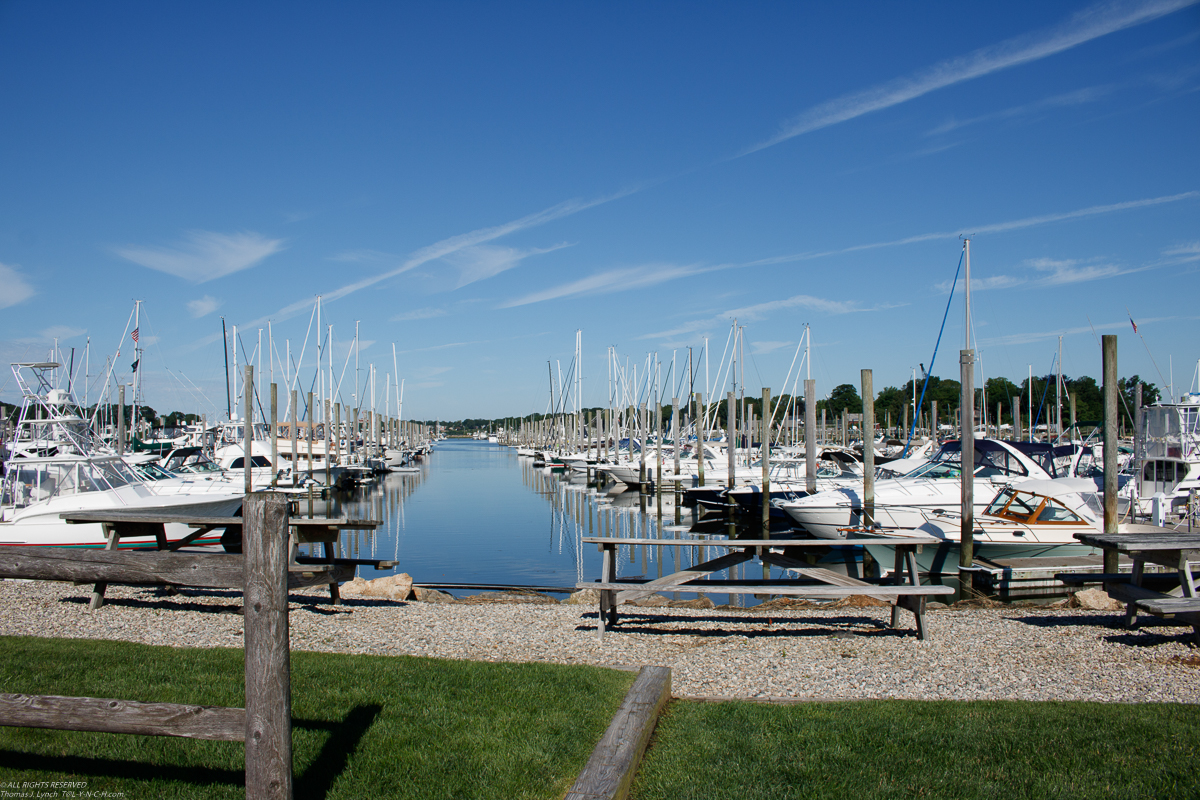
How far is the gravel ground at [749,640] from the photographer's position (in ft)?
26.0

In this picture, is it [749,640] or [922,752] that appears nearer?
[922,752]

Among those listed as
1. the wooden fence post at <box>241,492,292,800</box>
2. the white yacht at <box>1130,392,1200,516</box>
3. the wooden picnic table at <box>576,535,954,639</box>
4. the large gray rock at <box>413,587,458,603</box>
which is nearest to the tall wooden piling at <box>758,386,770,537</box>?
the white yacht at <box>1130,392,1200,516</box>

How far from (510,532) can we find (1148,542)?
28.8 metres

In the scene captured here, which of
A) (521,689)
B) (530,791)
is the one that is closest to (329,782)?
(530,791)

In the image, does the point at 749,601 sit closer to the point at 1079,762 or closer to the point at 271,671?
the point at 1079,762

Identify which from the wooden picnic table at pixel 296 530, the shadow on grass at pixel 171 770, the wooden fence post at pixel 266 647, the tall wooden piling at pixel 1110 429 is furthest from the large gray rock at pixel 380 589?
the tall wooden piling at pixel 1110 429

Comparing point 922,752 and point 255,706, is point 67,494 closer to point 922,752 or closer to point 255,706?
point 255,706

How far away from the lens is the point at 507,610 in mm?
12180

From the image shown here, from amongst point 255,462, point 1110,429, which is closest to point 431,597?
point 1110,429

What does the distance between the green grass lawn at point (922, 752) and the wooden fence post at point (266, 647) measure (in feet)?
6.89

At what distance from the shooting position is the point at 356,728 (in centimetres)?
570

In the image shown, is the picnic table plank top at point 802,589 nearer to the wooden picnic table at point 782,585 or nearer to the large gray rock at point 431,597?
the wooden picnic table at point 782,585

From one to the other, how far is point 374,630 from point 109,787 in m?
5.82

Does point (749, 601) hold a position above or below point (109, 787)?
below
